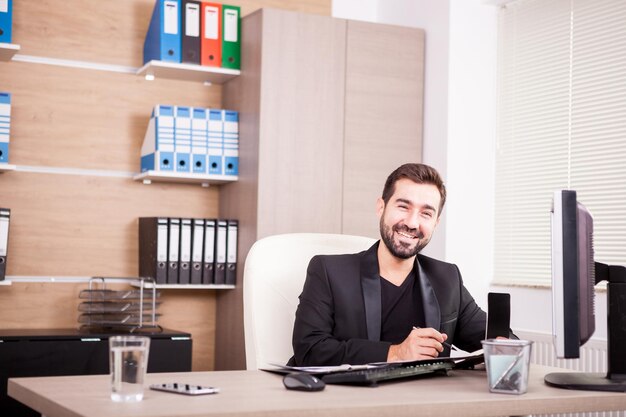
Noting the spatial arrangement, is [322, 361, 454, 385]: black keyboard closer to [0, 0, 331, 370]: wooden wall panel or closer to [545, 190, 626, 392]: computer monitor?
[545, 190, 626, 392]: computer monitor

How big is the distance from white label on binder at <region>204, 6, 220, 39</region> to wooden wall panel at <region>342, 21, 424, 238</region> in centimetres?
67

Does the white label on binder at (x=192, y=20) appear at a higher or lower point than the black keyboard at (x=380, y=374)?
higher

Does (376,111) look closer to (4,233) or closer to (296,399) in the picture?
(4,233)

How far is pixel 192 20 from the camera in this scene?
13.7 feet

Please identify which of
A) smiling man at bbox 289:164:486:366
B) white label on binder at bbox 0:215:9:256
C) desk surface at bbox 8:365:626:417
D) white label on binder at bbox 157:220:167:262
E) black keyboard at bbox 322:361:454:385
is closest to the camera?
desk surface at bbox 8:365:626:417

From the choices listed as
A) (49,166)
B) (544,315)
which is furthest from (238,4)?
(544,315)

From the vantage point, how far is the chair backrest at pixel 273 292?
2357 millimetres

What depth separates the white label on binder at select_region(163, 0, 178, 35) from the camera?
411 centimetres

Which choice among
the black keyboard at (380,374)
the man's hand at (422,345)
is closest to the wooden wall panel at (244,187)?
the man's hand at (422,345)

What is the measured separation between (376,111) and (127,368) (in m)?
3.08

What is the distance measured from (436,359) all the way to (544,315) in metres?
2.19

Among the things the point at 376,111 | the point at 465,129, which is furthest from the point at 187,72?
the point at 465,129

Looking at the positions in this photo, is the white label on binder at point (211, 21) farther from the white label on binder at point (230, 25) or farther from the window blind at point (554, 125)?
the window blind at point (554, 125)

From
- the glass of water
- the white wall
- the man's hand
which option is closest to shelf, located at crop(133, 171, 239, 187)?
the white wall
